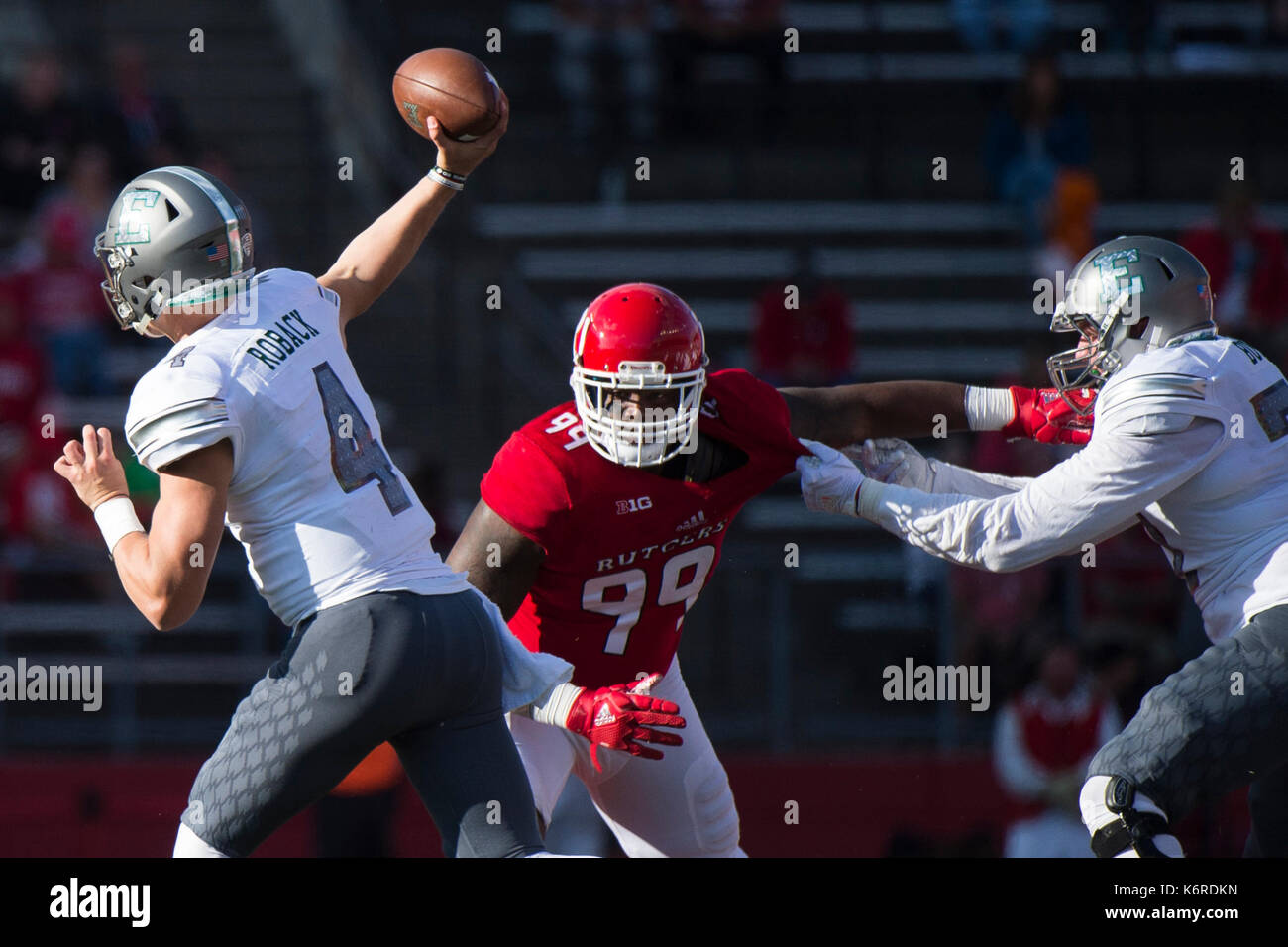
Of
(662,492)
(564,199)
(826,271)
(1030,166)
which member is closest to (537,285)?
(564,199)

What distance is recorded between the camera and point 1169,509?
3865mm

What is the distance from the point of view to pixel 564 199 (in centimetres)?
1013

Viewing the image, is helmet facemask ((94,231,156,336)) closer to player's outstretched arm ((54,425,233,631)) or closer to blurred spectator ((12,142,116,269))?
player's outstretched arm ((54,425,233,631))

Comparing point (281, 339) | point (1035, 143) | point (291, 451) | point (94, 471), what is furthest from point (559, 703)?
point (1035, 143)

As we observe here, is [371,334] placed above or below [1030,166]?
below

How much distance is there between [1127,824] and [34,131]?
23.4 ft

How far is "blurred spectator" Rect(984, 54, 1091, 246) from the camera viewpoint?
9180mm

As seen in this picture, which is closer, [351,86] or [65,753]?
[65,753]

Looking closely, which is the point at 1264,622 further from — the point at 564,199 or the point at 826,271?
the point at 564,199

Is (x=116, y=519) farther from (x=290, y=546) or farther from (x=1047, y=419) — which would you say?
(x=1047, y=419)

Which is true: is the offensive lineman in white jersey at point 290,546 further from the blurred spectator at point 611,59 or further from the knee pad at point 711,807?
the blurred spectator at point 611,59

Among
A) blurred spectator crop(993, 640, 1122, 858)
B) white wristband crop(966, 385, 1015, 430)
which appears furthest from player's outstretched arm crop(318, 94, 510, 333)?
blurred spectator crop(993, 640, 1122, 858)

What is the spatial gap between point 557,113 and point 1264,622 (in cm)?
739

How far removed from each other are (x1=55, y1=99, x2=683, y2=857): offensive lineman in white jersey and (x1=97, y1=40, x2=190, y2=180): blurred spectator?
17.9 ft
